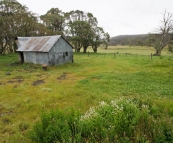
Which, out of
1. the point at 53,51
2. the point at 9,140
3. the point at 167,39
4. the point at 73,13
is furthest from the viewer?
the point at 73,13

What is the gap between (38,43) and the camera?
2155cm

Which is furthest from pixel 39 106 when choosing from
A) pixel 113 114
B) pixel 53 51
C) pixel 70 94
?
pixel 53 51

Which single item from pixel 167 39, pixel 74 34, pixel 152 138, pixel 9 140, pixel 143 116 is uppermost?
pixel 74 34

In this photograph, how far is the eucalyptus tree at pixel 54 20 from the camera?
44841 millimetres

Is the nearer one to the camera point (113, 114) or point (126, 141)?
point (126, 141)

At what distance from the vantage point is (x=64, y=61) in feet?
71.8

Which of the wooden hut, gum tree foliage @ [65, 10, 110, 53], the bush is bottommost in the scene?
the bush

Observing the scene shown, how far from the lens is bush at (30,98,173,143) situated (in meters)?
3.66

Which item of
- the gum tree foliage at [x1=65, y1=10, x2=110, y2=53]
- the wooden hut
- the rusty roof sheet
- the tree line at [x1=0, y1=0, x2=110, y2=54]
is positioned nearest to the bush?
the wooden hut

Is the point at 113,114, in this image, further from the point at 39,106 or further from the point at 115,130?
the point at 39,106

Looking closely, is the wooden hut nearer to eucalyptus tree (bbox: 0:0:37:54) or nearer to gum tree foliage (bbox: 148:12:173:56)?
eucalyptus tree (bbox: 0:0:37:54)

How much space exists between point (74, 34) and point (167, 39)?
27.7 meters

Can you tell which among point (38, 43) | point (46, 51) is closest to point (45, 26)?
point (38, 43)

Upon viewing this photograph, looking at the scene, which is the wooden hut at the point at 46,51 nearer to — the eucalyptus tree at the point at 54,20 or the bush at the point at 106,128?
the bush at the point at 106,128
